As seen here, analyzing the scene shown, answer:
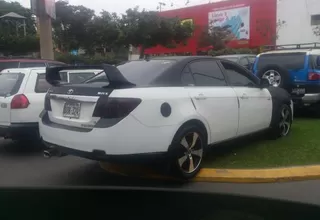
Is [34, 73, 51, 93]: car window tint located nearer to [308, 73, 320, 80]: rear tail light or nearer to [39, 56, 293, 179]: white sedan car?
[39, 56, 293, 179]: white sedan car

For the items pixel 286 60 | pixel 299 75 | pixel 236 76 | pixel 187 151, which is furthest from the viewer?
pixel 286 60

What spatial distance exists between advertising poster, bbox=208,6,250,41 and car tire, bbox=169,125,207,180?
35303mm

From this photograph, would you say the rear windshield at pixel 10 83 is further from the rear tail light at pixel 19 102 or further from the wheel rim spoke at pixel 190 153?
the wheel rim spoke at pixel 190 153

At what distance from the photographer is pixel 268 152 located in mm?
5750

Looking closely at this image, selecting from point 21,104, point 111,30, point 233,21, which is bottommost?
point 21,104

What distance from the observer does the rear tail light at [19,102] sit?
6.11 m

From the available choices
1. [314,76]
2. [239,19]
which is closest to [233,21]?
[239,19]

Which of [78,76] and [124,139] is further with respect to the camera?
[78,76]

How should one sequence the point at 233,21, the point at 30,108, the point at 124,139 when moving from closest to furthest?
1. the point at 124,139
2. the point at 30,108
3. the point at 233,21

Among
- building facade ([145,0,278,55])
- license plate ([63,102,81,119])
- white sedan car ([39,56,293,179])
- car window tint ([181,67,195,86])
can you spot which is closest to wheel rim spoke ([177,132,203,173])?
white sedan car ([39,56,293,179])

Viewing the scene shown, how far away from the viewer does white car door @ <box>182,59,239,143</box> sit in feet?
16.0

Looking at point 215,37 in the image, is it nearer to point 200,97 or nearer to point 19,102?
point 19,102

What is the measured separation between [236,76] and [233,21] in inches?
1416

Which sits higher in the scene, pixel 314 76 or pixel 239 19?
pixel 239 19
